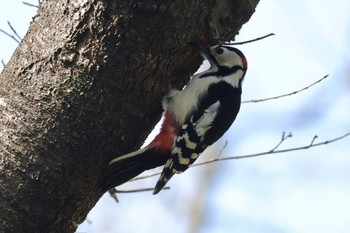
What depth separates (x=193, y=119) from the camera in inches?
144

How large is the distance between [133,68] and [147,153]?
28.2 inches

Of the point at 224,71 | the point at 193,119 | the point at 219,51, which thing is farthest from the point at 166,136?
the point at 224,71

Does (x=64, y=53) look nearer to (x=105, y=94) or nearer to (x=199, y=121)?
(x=105, y=94)

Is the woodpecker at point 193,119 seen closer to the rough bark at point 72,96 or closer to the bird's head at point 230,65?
the bird's head at point 230,65

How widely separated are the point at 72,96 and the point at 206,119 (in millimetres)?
1233

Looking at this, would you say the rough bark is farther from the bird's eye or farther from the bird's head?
the bird's head

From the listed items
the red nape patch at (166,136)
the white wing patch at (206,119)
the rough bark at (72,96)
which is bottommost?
the white wing patch at (206,119)

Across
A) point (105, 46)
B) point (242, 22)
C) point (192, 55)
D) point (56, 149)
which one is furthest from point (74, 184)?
point (242, 22)

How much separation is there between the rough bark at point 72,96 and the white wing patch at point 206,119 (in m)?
0.82

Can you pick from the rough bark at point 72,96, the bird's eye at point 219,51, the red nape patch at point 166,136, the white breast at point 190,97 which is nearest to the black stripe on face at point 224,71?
the bird's eye at point 219,51

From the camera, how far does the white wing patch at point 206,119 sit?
362 cm

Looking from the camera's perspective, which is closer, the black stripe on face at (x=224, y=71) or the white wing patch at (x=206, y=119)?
the white wing patch at (x=206, y=119)

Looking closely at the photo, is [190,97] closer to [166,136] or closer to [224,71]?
[166,136]

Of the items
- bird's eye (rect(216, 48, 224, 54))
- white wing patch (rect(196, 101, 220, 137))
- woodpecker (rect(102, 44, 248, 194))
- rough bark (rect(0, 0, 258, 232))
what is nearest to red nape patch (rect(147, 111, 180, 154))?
woodpecker (rect(102, 44, 248, 194))
